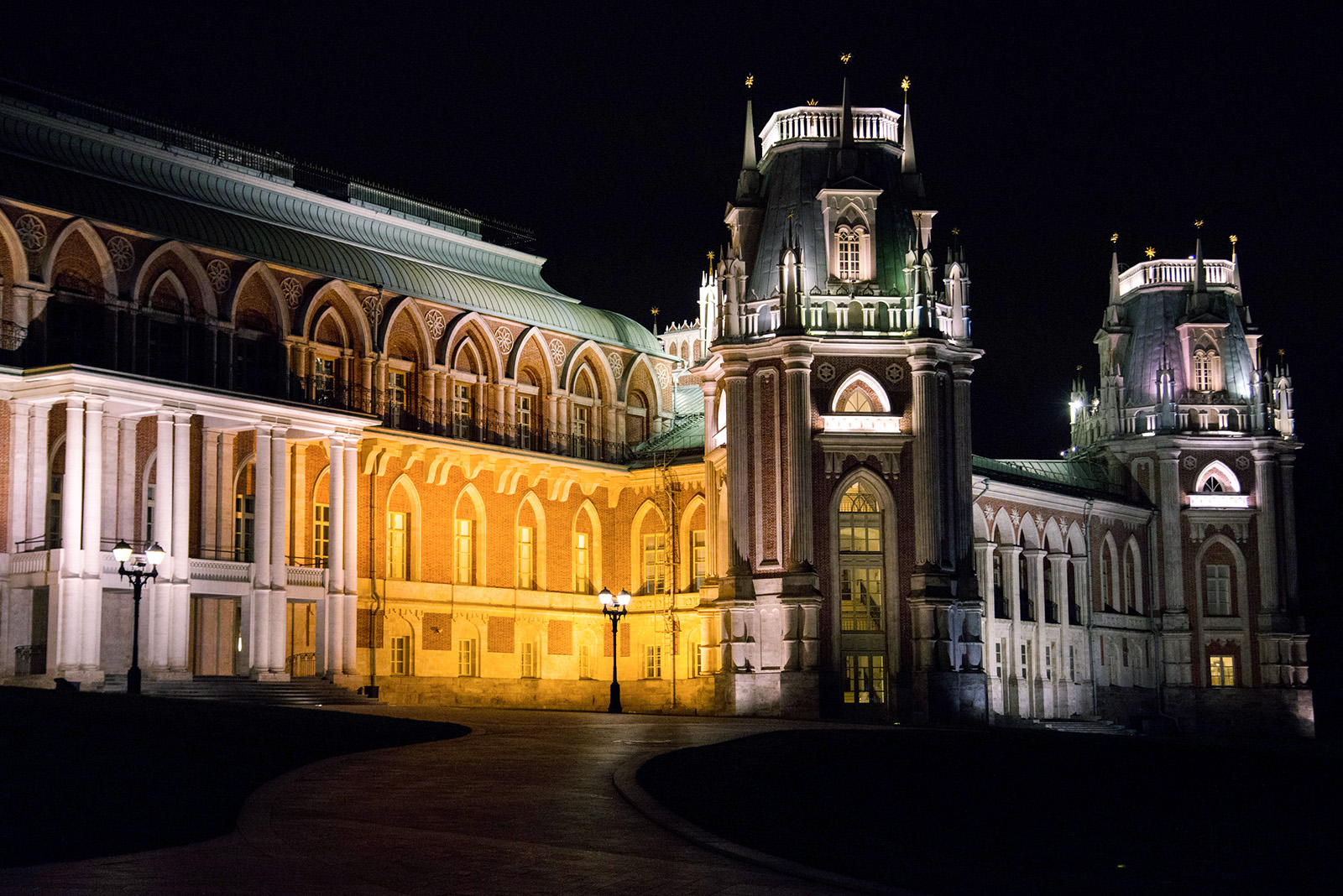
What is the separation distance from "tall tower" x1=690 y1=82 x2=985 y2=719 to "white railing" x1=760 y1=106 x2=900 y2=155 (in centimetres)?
35

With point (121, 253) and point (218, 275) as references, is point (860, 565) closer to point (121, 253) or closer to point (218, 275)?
A: point (218, 275)

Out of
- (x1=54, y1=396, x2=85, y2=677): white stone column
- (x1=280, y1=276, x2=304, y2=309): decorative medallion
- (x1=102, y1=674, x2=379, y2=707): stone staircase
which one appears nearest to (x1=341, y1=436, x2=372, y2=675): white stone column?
(x1=102, y1=674, x2=379, y2=707): stone staircase

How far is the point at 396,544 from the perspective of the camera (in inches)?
2335

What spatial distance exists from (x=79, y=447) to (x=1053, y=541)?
40.5 metres

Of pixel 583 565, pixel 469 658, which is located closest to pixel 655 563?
pixel 583 565

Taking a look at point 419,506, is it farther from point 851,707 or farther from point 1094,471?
point 1094,471

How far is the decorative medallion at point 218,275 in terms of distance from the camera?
5306 cm

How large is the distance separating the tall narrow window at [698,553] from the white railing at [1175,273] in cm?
2648

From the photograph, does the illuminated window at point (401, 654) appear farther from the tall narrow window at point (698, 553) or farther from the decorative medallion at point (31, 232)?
the decorative medallion at point (31, 232)

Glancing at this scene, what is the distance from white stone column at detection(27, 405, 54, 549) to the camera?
Result: 151 feet

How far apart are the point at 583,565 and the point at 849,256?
18.4m

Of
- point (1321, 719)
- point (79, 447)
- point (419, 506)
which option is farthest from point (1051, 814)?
point (1321, 719)

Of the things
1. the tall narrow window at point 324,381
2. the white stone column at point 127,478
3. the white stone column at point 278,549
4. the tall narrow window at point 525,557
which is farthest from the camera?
the tall narrow window at point 525,557

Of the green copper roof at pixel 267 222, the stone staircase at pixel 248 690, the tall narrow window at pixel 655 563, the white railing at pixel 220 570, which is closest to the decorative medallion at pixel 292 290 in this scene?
the green copper roof at pixel 267 222
